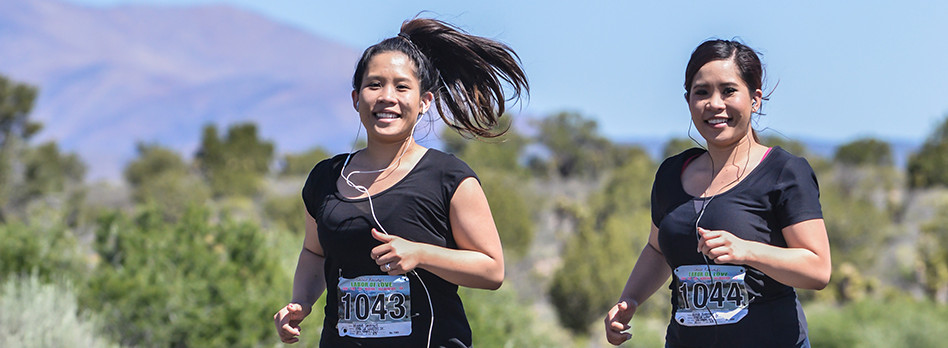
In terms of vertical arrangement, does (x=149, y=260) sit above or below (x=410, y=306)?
below

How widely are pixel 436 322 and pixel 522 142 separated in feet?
147

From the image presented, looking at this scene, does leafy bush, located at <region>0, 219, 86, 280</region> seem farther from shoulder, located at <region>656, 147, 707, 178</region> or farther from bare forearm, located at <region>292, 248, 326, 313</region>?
shoulder, located at <region>656, 147, 707, 178</region>

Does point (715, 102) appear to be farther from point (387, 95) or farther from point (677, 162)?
point (387, 95)

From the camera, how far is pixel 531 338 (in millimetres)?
11336

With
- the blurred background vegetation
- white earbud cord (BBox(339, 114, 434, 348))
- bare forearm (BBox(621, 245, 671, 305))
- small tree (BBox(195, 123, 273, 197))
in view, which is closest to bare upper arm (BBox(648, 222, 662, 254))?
bare forearm (BBox(621, 245, 671, 305))

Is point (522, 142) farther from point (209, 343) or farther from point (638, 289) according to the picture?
point (638, 289)

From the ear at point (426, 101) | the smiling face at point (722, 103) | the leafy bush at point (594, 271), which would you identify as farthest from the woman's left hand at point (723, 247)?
the leafy bush at point (594, 271)

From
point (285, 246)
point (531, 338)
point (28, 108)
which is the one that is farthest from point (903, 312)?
point (28, 108)

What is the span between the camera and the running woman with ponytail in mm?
2672

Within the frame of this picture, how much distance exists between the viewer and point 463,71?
3.07 meters

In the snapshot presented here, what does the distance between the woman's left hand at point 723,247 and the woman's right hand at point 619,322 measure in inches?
17.4

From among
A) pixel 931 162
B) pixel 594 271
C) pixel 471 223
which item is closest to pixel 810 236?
pixel 471 223

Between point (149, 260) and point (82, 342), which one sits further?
point (149, 260)

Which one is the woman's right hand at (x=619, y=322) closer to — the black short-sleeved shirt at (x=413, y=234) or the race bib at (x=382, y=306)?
the black short-sleeved shirt at (x=413, y=234)
